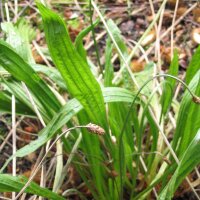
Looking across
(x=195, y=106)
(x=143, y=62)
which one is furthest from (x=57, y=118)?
(x=143, y=62)

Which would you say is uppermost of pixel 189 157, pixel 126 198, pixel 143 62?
pixel 143 62

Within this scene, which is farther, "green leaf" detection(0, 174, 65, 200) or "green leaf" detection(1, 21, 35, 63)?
"green leaf" detection(1, 21, 35, 63)

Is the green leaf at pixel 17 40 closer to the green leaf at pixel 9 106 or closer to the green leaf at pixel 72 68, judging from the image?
the green leaf at pixel 9 106

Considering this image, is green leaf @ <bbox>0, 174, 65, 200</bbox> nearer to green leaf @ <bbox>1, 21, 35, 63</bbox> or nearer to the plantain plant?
the plantain plant

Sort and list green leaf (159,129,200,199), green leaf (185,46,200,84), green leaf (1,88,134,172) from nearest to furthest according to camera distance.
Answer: green leaf (159,129,200,199) → green leaf (1,88,134,172) → green leaf (185,46,200,84)

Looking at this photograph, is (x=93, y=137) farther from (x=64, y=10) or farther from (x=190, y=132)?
(x=64, y=10)

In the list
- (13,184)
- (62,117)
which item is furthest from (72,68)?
(13,184)

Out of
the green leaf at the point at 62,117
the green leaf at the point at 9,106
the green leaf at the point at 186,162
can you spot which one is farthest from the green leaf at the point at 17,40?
the green leaf at the point at 186,162

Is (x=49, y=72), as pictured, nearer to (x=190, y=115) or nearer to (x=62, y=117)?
(x=62, y=117)

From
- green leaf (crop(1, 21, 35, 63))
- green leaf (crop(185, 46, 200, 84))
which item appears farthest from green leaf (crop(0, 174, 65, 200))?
green leaf (crop(185, 46, 200, 84))
